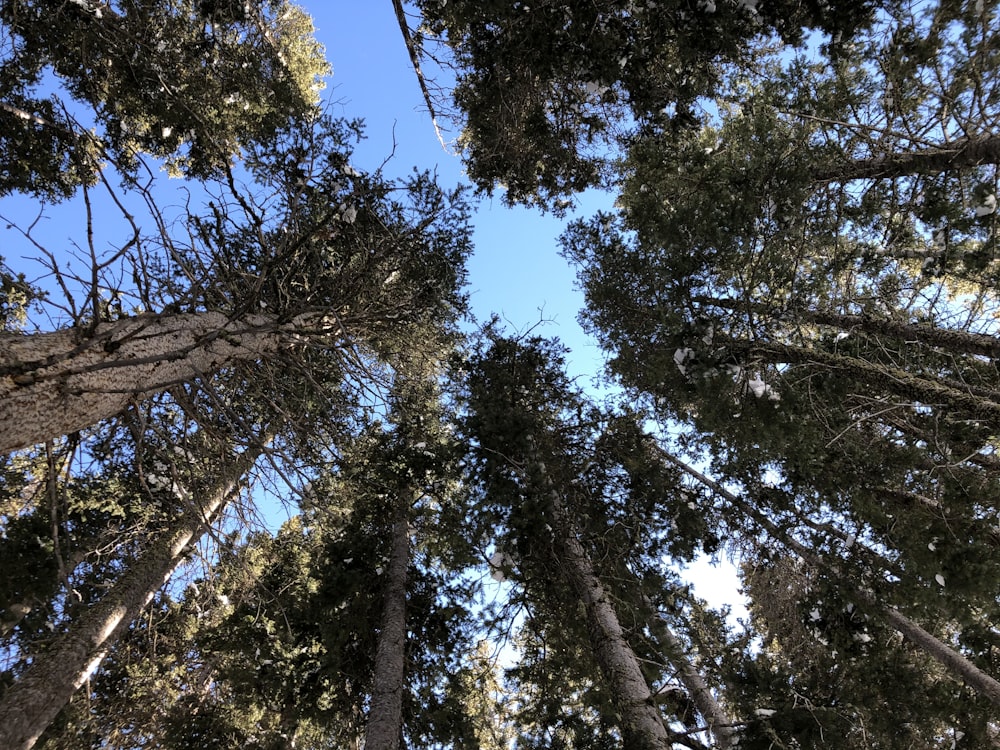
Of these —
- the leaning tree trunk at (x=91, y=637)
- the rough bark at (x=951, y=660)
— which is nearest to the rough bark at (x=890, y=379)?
the rough bark at (x=951, y=660)

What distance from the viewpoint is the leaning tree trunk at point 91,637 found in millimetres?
4473

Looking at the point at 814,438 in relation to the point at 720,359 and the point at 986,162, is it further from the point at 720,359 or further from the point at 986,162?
the point at 986,162

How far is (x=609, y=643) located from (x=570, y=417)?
13.0 feet

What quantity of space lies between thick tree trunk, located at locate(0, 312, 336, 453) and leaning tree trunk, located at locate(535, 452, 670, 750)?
448 cm

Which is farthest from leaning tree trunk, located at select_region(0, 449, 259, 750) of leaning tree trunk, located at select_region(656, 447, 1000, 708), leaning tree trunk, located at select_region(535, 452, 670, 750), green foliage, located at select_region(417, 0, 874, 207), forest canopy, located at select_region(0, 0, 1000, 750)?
leaning tree trunk, located at select_region(656, 447, 1000, 708)

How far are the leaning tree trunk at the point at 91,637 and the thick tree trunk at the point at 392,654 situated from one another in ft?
8.65

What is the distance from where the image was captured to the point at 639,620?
6.13 m

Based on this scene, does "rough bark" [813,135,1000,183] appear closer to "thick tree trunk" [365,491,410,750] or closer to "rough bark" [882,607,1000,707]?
"rough bark" [882,607,1000,707]

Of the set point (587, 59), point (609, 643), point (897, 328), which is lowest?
point (609, 643)

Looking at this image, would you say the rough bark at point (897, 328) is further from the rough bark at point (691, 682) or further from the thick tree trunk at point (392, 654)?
A: the thick tree trunk at point (392, 654)

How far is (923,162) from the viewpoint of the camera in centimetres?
573

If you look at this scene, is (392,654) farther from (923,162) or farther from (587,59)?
(923,162)

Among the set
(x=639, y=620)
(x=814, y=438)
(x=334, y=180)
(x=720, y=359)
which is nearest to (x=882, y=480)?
(x=814, y=438)

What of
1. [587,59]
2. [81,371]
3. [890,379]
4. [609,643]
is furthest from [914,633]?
[81,371]
